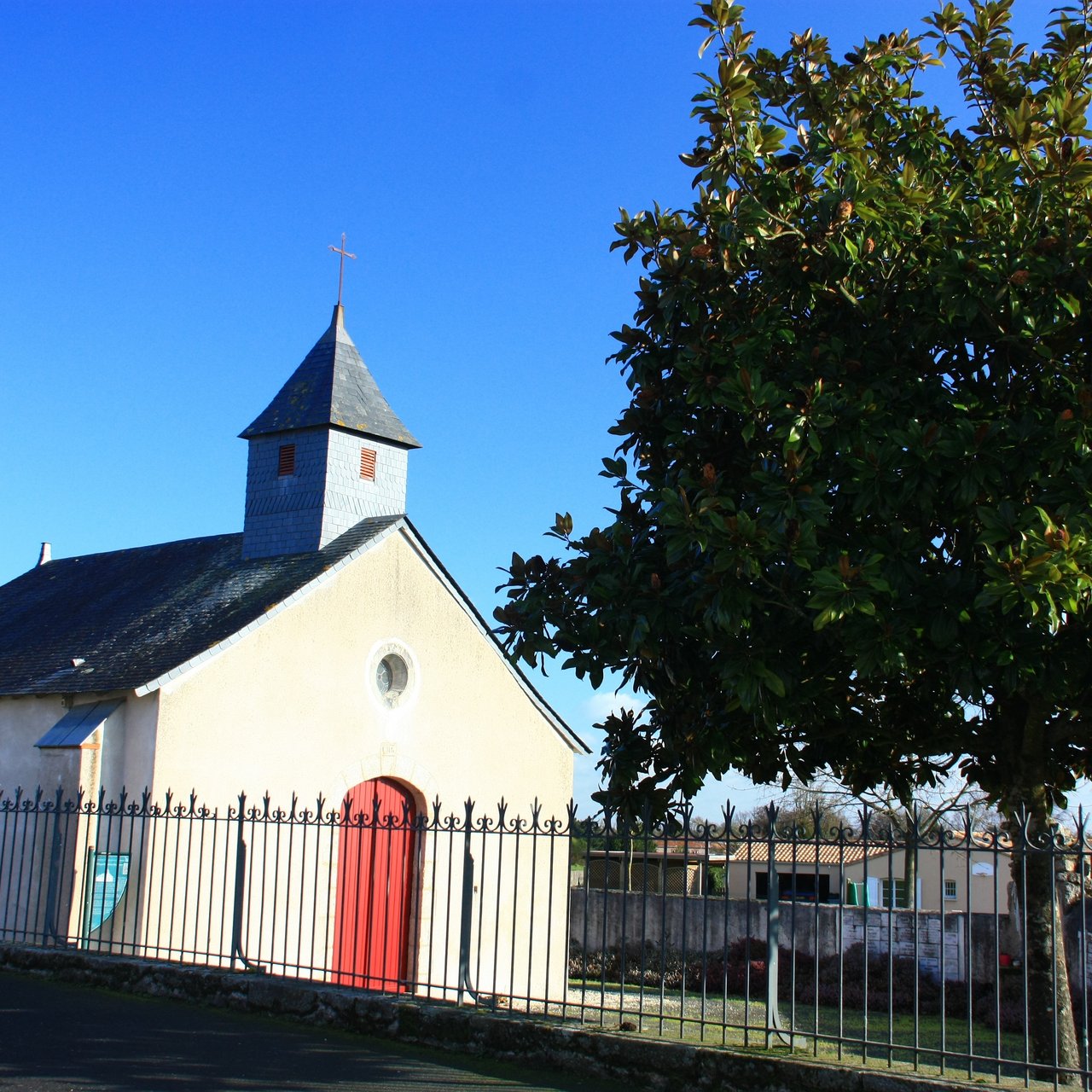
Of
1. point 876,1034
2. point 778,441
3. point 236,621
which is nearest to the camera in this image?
point 778,441

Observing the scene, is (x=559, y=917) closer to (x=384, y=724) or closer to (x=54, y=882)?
(x=384, y=724)

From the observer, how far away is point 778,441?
7258mm

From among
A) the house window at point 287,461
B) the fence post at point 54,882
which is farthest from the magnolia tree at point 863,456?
the house window at point 287,461

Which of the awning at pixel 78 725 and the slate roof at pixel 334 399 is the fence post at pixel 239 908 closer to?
the awning at pixel 78 725

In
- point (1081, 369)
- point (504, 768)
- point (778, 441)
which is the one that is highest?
point (1081, 369)

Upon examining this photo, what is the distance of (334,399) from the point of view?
70.7ft

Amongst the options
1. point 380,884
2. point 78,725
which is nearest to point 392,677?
point 380,884

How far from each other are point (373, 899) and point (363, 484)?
707cm

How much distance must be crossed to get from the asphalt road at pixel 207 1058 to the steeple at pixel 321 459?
1149cm

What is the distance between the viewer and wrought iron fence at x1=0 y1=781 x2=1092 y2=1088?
289 inches

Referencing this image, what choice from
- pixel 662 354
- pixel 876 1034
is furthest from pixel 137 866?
pixel 662 354

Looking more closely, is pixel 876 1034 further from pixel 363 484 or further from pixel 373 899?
pixel 363 484

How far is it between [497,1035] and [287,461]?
14.8 metres

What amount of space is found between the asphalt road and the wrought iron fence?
0.65 m
